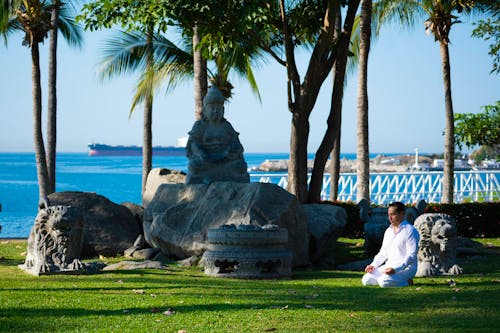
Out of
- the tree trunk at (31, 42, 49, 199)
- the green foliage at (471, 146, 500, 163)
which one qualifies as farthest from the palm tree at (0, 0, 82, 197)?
the green foliage at (471, 146, 500, 163)

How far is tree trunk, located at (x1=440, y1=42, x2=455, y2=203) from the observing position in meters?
22.3

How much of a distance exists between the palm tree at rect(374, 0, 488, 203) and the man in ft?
39.4

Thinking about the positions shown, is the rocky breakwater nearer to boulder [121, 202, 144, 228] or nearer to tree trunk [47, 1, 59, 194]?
tree trunk [47, 1, 59, 194]

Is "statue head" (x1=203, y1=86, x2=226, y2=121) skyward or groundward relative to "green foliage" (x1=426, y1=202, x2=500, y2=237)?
skyward

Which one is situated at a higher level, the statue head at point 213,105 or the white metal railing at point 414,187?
the statue head at point 213,105

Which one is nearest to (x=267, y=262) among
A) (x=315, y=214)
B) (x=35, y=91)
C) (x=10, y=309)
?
(x=315, y=214)

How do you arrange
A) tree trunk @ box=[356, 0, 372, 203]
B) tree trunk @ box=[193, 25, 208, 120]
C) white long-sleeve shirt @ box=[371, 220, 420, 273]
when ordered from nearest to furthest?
white long-sleeve shirt @ box=[371, 220, 420, 273]
tree trunk @ box=[356, 0, 372, 203]
tree trunk @ box=[193, 25, 208, 120]

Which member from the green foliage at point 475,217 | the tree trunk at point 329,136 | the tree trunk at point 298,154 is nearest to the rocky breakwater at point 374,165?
the green foliage at point 475,217

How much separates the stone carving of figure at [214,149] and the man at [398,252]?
583 centimetres

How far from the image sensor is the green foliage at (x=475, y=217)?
2019 cm

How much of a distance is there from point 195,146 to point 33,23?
23.3ft

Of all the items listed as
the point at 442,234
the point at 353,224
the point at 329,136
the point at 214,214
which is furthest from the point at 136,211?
the point at 442,234

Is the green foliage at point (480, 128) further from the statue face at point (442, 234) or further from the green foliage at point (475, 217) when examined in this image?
the statue face at point (442, 234)

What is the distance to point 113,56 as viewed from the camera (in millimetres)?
25609
